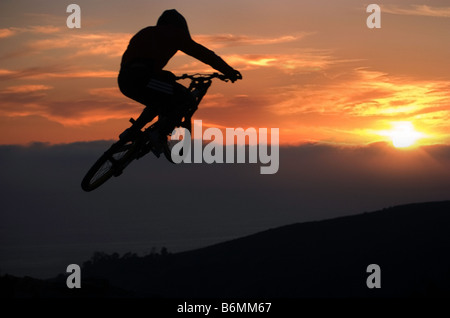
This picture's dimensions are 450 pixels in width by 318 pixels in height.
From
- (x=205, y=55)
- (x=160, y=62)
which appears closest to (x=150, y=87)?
(x=160, y=62)

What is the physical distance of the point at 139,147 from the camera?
1347 cm

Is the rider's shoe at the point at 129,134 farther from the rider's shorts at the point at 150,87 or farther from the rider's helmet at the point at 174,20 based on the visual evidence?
the rider's helmet at the point at 174,20

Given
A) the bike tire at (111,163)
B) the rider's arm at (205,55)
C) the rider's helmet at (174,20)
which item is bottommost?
the bike tire at (111,163)

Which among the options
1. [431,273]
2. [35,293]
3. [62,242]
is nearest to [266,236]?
[431,273]

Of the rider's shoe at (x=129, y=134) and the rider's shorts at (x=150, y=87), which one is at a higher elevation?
the rider's shorts at (x=150, y=87)

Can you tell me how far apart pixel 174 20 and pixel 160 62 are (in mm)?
758

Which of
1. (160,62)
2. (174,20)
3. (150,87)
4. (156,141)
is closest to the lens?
(174,20)

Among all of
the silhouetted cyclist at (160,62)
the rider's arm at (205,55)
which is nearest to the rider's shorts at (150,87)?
the silhouetted cyclist at (160,62)

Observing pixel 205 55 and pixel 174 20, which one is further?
pixel 205 55

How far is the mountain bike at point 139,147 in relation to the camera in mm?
13219

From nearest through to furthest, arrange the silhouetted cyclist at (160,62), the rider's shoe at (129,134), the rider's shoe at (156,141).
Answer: the silhouetted cyclist at (160,62) < the rider's shoe at (156,141) < the rider's shoe at (129,134)

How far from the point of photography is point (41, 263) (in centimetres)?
8444

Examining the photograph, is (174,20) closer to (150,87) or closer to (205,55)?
(205,55)
